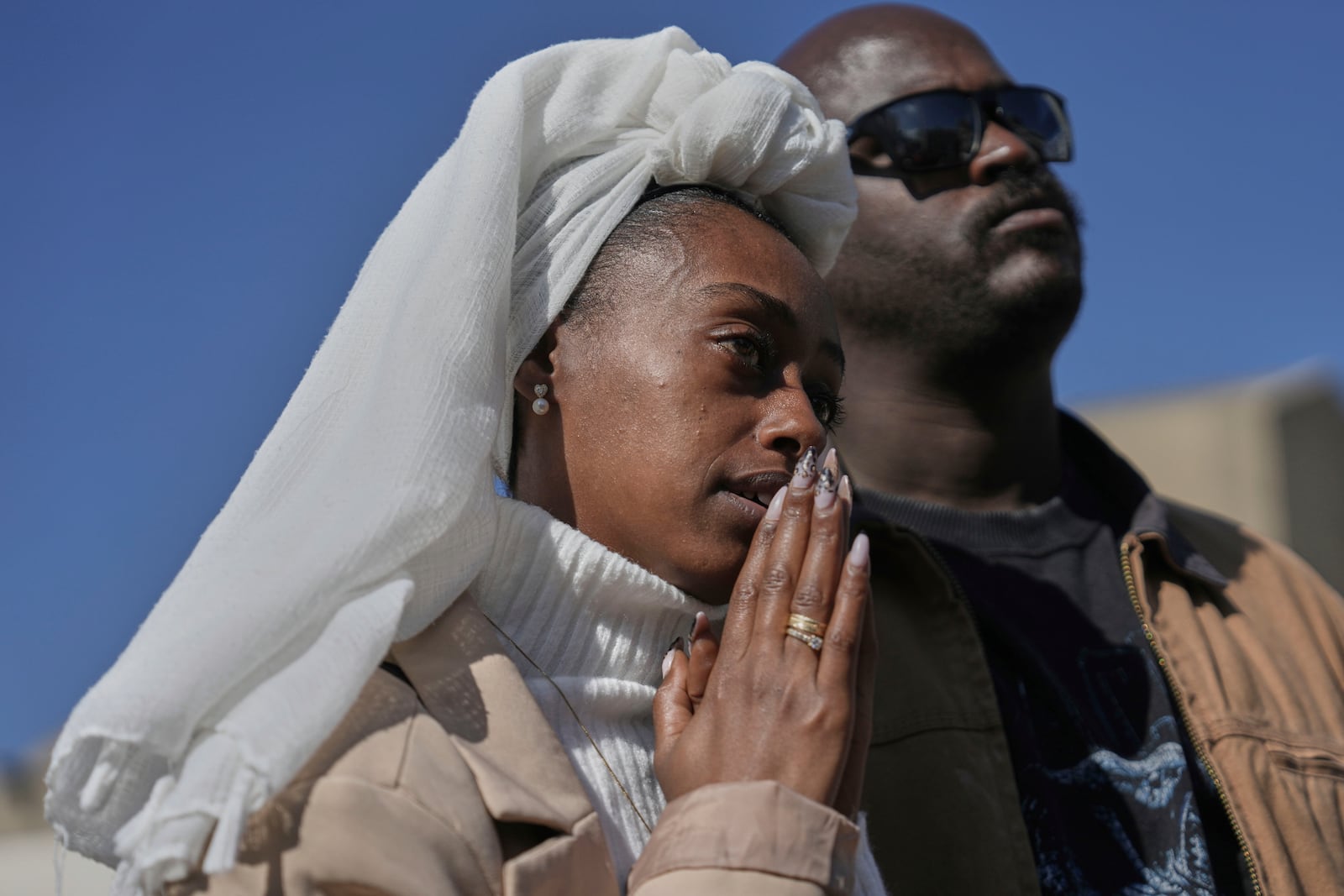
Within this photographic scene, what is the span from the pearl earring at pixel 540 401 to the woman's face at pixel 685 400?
0.01m

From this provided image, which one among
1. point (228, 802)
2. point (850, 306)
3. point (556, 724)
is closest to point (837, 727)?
point (556, 724)

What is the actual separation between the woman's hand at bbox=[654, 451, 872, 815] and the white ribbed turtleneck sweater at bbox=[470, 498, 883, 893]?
9cm

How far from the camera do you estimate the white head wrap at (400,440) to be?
2.09 m

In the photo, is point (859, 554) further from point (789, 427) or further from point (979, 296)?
point (979, 296)

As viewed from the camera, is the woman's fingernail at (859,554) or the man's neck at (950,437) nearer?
the woman's fingernail at (859,554)

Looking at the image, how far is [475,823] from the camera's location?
223 cm

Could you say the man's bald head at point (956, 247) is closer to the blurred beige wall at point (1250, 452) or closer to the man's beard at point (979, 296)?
the man's beard at point (979, 296)

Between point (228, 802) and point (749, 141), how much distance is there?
1684 mm

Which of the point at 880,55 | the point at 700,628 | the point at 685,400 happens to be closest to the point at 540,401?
the point at 685,400

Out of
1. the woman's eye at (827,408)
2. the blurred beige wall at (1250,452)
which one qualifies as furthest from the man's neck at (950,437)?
the blurred beige wall at (1250,452)

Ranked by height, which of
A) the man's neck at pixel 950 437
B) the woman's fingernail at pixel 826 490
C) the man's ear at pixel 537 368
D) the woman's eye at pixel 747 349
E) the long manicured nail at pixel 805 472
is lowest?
the man's neck at pixel 950 437

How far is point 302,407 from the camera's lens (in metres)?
2.63

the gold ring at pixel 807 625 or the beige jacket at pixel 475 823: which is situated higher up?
the gold ring at pixel 807 625

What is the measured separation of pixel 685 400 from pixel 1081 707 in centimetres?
157
